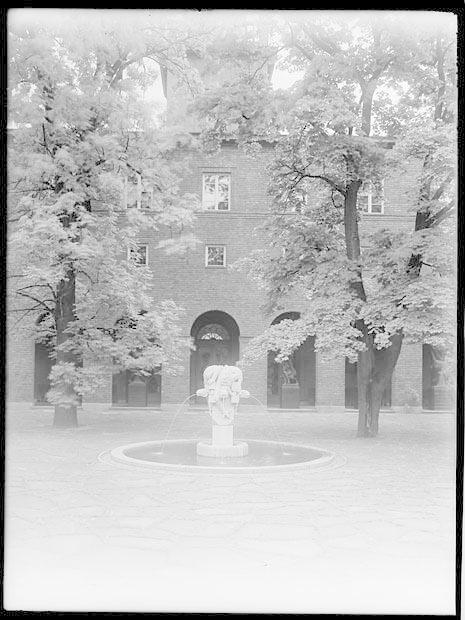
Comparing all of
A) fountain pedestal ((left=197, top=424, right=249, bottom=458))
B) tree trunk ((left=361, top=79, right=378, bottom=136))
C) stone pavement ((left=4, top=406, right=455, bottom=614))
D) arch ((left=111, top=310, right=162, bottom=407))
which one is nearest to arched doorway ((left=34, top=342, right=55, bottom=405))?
arch ((left=111, top=310, right=162, bottom=407))

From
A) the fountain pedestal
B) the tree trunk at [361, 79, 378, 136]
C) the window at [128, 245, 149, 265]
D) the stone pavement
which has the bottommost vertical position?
the stone pavement

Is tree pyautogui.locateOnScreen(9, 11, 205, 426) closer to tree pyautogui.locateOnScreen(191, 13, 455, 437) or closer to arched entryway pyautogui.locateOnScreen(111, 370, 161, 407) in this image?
tree pyautogui.locateOnScreen(191, 13, 455, 437)

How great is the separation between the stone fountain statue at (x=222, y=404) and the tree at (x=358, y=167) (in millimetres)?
2288

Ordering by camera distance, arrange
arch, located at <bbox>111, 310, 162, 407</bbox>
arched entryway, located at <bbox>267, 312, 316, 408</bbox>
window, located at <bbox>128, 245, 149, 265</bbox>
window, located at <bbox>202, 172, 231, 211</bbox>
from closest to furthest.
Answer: window, located at <bbox>128, 245, 149, 265</bbox> < arch, located at <bbox>111, 310, 162, 407</bbox> < window, located at <bbox>202, 172, 231, 211</bbox> < arched entryway, located at <bbox>267, 312, 316, 408</bbox>

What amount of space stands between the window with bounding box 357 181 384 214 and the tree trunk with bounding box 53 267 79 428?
716 cm

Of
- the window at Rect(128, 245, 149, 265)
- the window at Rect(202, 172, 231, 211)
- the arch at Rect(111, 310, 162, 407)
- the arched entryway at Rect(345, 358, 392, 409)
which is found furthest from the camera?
the arched entryway at Rect(345, 358, 392, 409)

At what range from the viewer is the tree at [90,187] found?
15.3 m

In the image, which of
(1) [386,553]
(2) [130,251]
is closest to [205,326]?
(2) [130,251]

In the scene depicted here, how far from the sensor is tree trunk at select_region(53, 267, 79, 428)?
54.9 feet

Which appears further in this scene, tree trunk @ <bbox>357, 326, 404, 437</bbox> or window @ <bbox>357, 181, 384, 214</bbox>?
tree trunk @ <bbox>357, 326, 404, 437</bbox>

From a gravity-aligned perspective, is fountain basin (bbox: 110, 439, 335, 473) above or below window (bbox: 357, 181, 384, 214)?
below

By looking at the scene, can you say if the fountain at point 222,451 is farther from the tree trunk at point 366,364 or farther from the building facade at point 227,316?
the building facade at point 227,316

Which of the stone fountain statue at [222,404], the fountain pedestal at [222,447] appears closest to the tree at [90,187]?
the stone fountain statue at [222,404]

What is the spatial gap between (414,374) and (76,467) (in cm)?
1362
